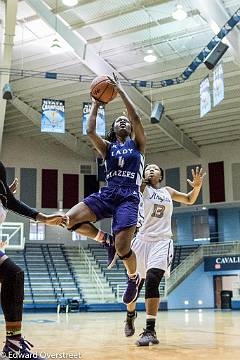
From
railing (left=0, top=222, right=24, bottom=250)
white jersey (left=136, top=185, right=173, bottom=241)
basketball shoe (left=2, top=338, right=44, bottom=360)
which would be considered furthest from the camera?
railing (left=0, top=222, right=24, bottom=250)

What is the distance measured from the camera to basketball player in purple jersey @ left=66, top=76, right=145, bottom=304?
495 cm

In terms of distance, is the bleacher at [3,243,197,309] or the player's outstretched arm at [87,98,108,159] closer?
the player's outstretched arm at [87,98,108,159]

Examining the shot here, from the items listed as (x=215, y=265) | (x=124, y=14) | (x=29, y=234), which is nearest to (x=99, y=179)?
(x=29, y=234)

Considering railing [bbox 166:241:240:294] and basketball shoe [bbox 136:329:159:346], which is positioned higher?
railing [bbox 166:241:240:294]

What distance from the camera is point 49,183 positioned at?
29672 millimetres

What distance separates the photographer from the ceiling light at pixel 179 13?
16.4 metres

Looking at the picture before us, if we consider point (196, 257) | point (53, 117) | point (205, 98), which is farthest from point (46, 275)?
point (205, 98)

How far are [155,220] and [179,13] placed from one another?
40.2 feet

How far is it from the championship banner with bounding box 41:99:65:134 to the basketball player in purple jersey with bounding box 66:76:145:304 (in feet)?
38.8

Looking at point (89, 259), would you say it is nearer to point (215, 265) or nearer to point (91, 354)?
point (215, 265)

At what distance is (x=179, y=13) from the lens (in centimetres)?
1656

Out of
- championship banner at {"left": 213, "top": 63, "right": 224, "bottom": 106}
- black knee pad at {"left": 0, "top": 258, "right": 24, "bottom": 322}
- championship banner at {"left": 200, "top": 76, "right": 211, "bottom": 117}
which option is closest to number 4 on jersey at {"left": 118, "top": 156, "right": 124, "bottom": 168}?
black knee pad at {"left": 0, "top": 258, "right": 24, "bottom": 322}

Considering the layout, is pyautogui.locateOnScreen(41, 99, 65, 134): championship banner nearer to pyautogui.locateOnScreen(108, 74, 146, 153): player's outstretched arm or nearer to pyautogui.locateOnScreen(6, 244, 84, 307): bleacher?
pyautogui.locateOnScreen(6, 244, 84, 307): bleacher

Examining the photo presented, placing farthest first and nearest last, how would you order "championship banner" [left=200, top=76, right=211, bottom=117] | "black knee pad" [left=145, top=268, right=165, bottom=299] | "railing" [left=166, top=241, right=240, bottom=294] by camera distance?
"railing" [left=166, top=241, right=240, bottom=294] → "championship banner" [left=200, top=76, right=211, bottom=117] → "black knee pad" [left=145, top=268, right=165, bottom=299]
